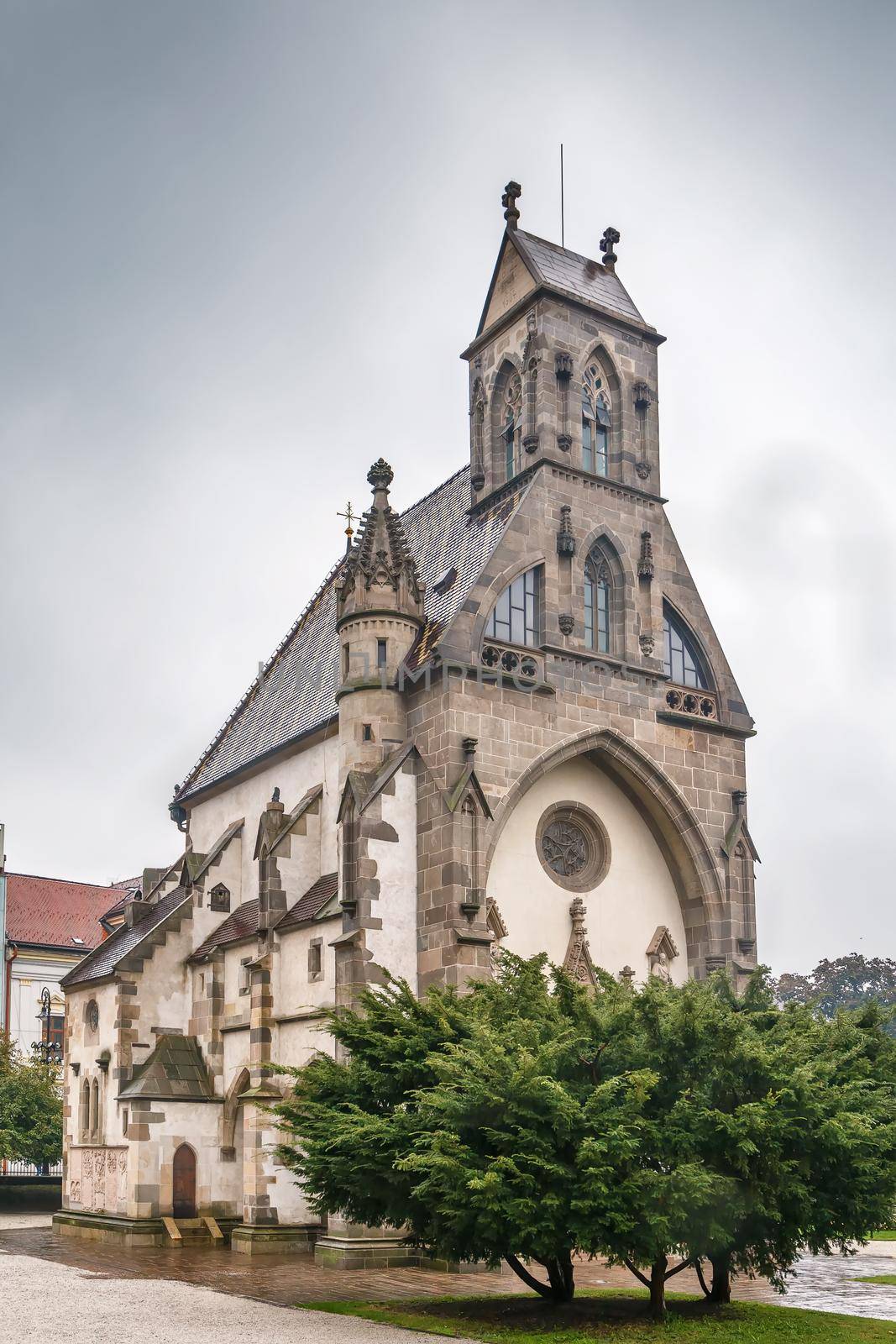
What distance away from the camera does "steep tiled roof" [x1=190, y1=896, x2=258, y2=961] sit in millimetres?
34822

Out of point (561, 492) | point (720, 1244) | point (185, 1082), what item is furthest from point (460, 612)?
point (720, 1244)

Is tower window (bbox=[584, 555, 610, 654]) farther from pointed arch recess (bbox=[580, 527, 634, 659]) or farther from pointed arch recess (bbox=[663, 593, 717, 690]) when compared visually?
pointed arch recess (bbox=[663, 593, 717, 690])

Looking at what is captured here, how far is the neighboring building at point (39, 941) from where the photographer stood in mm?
66188

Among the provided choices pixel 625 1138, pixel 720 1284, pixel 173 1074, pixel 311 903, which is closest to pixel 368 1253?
pixel 311 903

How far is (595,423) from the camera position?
115 feet

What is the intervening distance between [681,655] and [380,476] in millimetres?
8697

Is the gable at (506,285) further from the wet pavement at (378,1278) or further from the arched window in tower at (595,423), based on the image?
the wet pavement at (378,1278)

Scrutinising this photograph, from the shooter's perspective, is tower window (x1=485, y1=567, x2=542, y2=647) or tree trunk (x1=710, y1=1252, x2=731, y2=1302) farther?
tower window (x1=485, y1=567, x2=542, y2=647)

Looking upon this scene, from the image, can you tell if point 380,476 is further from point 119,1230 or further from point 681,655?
point 119,1230

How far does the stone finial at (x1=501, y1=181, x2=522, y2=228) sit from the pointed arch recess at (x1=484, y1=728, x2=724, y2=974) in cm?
1410

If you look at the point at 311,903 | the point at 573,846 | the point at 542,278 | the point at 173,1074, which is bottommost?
the point at 173,1074

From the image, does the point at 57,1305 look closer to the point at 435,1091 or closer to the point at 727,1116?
the point at 435,1091

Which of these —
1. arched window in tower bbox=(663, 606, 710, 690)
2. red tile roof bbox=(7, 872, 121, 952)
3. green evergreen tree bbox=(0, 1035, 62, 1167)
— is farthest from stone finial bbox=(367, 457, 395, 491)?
red tile roof bbox=(7, 872, 121, 952)

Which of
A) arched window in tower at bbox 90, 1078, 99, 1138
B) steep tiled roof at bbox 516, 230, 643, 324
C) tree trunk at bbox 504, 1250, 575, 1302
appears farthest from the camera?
arched window in tower at bbox 90, 1078, 99, 1138
